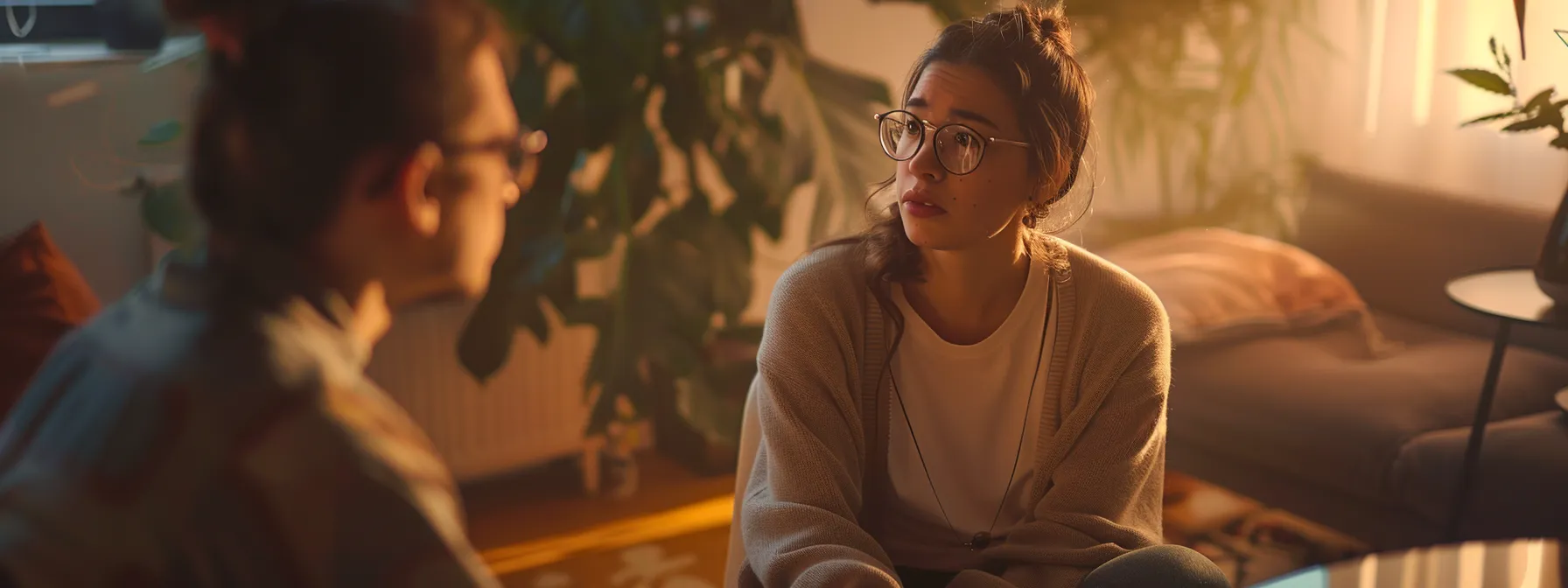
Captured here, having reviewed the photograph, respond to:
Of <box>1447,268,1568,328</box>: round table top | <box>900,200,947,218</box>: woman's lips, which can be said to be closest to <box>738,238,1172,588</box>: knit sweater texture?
<box>900,200,947,218</box>: woman's lips

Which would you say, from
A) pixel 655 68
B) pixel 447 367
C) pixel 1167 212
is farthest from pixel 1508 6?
pixel 447 367

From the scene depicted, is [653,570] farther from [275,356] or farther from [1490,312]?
[275,356]

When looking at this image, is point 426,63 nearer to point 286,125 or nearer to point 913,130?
point 286,125

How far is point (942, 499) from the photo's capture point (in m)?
1.42

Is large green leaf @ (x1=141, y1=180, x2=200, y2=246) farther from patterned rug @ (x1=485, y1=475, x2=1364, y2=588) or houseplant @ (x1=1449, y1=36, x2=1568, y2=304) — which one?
houseplant @ (x1=1449, y1=36, x2=1568, y2=304)

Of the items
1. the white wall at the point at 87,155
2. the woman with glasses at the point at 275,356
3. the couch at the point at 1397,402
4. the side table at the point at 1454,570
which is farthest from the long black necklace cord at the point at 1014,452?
the white wall at the point at 87,155

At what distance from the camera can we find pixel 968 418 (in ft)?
4.69

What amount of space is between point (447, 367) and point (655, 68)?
906 millimetres

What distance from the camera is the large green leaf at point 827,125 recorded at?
6.95 feet

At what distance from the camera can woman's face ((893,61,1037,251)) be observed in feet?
4.38

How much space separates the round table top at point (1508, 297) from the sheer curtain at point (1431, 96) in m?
0.48

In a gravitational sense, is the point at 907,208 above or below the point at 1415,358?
above

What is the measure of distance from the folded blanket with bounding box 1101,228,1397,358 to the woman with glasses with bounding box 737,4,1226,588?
124 cm

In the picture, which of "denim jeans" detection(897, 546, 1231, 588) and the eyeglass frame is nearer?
the eyeglass frame
